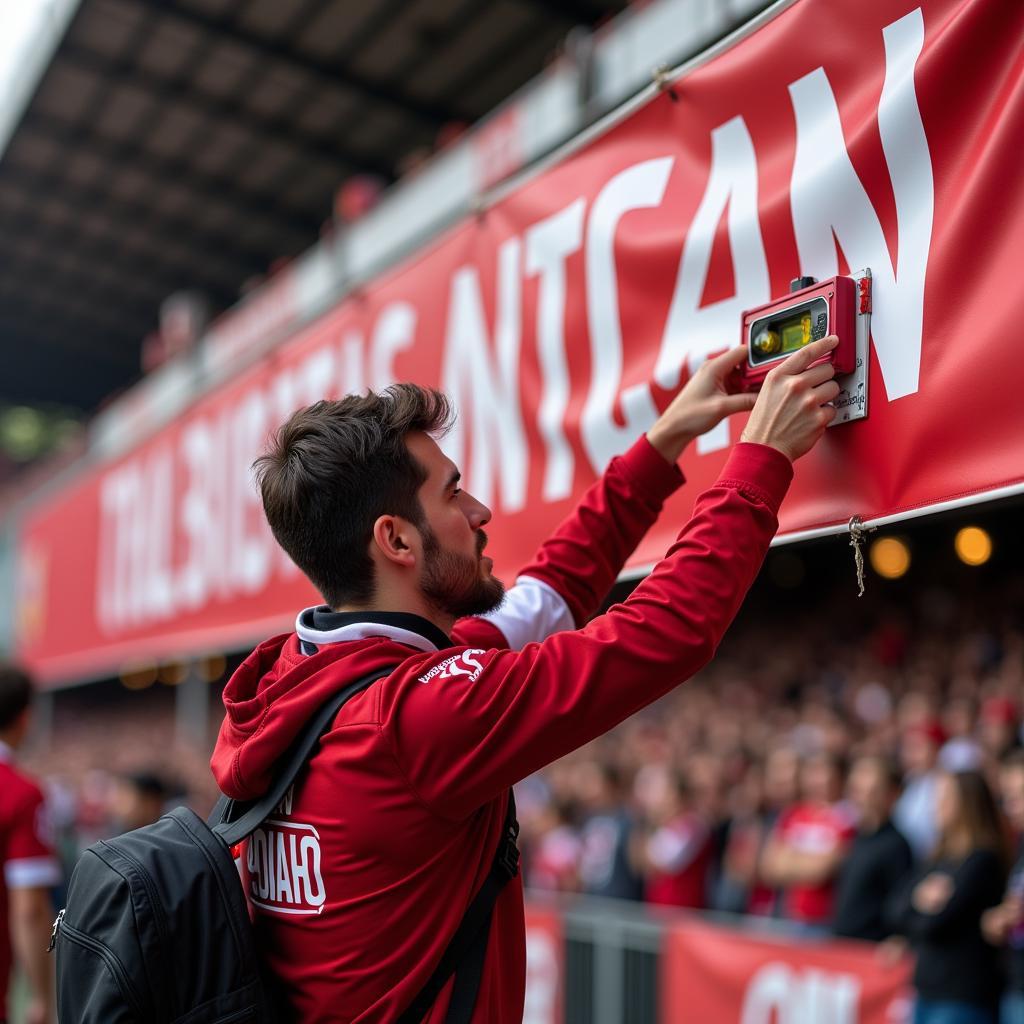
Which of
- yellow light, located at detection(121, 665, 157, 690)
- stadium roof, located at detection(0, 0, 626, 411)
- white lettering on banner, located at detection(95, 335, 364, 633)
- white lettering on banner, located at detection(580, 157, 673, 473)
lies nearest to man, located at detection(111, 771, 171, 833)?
white lettering on banner, located at detection(95, 335, 364, 633)

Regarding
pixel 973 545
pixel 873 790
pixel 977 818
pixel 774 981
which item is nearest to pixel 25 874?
pixel 774 981

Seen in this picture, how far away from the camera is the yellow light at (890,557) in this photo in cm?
1487

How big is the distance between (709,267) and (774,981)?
13.9 feet

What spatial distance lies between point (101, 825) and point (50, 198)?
38.3 feet

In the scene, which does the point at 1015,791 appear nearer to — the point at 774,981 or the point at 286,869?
the point at 774,981

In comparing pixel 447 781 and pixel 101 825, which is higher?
pixel 447 781

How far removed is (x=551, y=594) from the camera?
2.65m

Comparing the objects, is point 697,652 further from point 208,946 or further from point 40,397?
point 40,397

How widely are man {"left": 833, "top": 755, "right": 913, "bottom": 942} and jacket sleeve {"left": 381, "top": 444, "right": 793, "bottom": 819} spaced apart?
4.42m

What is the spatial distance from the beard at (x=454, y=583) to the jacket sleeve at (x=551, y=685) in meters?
0.20

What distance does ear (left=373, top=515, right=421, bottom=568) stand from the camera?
2.03 metres

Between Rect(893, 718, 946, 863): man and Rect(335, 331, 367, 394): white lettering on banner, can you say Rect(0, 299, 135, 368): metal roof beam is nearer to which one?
Rect(893, 718, 946, 863): man

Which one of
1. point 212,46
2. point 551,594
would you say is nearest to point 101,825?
point 212,46

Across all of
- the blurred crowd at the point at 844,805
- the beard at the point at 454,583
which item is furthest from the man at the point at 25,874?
the blurred crowd at the point at 844,805
